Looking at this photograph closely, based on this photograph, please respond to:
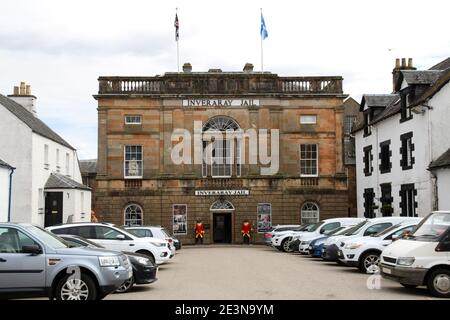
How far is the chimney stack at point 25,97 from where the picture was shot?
144ft

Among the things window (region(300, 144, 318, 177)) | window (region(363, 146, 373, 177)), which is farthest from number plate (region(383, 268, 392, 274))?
window (region(300, 144, 318, 177))

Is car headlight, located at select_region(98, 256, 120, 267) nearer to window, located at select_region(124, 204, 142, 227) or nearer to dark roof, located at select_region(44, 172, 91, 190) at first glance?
dark roof, located at select_region(44, 172, 91, 190)

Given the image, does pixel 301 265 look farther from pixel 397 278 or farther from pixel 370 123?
pixel 370 123

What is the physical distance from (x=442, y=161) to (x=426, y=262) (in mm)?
16140

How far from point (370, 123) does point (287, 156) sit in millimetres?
9440

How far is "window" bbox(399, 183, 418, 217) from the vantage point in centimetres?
3359

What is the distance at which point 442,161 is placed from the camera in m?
30.2

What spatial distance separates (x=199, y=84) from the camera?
4834 centimetres

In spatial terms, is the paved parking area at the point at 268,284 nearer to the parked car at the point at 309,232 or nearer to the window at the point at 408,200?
the parked car at the point at 309,232

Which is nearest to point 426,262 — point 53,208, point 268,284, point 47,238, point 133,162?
point 268,284

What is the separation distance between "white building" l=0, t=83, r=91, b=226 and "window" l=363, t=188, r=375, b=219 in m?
17.5
